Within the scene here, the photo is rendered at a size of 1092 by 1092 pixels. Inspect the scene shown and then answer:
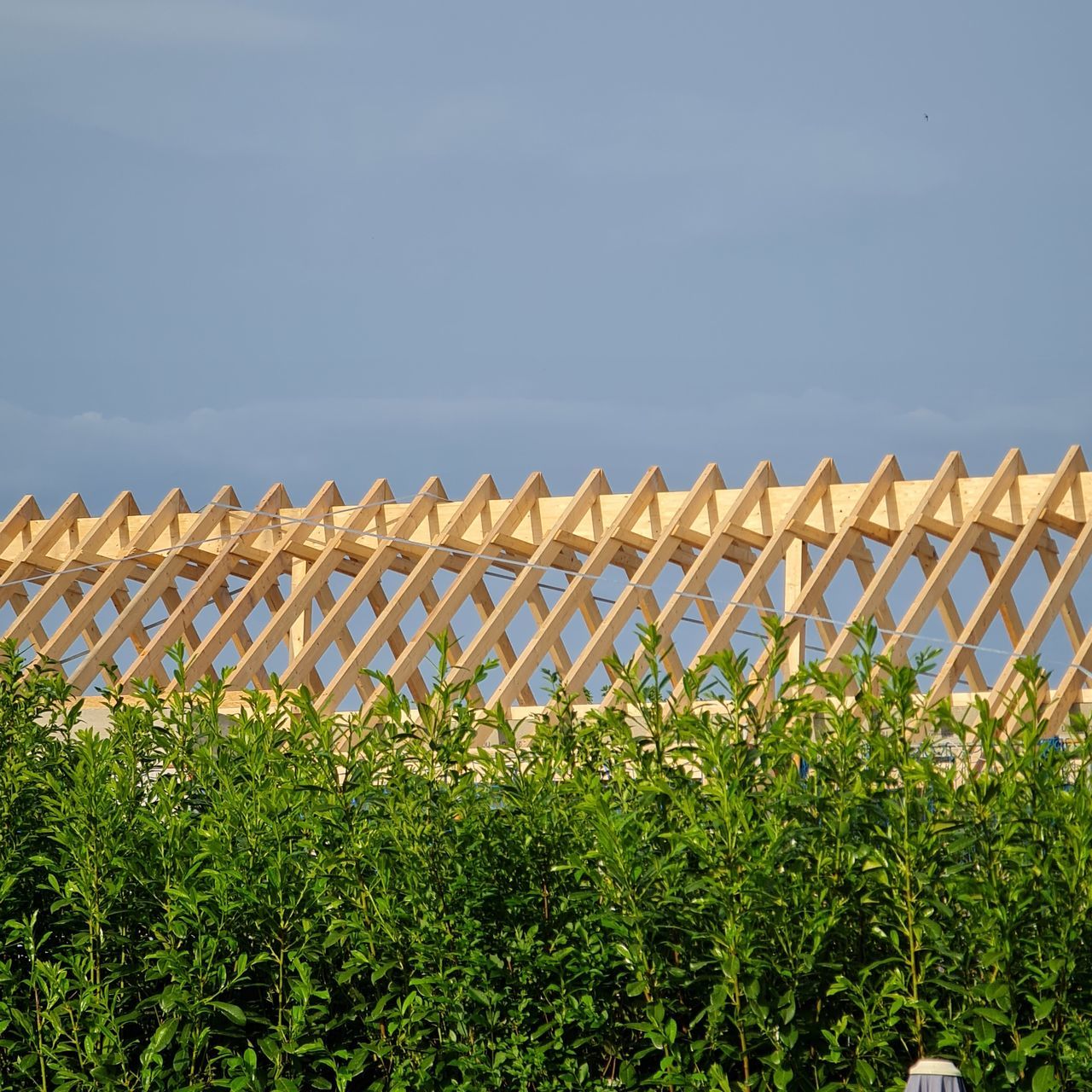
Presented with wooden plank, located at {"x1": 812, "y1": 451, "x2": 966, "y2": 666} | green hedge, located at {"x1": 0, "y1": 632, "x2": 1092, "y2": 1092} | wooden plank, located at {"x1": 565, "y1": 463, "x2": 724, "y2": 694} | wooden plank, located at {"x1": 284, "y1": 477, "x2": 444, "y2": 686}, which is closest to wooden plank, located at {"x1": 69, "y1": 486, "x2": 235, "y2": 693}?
wooden plank, located at {"x1": 284, "y1": 477, "x2": 444, "y2": 686}

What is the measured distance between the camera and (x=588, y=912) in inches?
132

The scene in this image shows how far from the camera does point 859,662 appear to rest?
326cm

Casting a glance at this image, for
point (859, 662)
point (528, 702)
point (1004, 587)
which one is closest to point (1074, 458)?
point (1004, 587)

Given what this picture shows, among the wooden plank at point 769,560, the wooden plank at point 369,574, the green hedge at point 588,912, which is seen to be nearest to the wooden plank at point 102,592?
the wooden plank at point 369,574

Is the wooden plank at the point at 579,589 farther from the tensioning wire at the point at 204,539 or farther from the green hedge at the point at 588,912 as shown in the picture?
the green hedge at the point at 588,912

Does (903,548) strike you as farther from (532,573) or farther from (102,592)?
(102,592)

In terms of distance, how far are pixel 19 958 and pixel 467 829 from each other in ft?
4.65

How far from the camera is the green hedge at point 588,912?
305 cm

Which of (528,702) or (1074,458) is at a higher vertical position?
(1074,458)

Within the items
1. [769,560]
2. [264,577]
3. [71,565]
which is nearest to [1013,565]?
[769,560]

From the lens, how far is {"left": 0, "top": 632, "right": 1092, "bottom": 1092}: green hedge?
3051 mm

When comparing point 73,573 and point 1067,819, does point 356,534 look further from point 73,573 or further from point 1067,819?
point 1067,819

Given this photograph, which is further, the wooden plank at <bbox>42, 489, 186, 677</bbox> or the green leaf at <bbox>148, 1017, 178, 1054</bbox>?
the wooden plank at <bbox>42, 489, 186, 677</bbox>

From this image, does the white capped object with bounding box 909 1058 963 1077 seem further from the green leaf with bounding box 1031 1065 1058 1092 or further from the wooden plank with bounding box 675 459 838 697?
the wooden plank with bounding box 675 459 838 697
